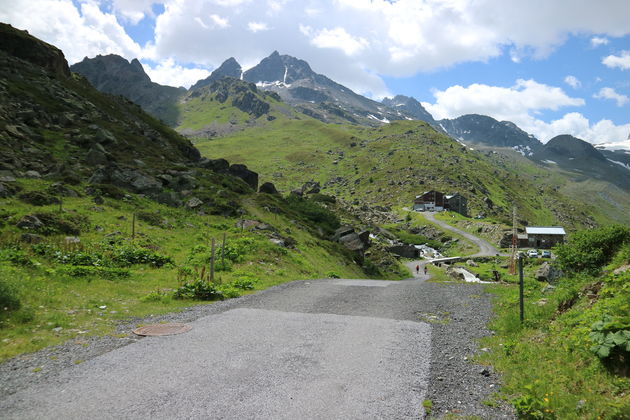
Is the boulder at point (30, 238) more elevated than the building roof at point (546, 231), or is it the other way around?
the boulder at point (30, 238)

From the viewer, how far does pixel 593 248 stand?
16016 mm

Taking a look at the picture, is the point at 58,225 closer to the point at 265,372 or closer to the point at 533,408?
the point at 265,372

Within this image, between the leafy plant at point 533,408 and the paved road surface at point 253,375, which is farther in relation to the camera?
the paved road surface at point 253,375

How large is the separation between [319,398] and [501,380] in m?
4.60

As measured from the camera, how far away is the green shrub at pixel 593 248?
15383mm

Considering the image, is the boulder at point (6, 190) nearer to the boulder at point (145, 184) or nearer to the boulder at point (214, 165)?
the boulder at point (145, 184)

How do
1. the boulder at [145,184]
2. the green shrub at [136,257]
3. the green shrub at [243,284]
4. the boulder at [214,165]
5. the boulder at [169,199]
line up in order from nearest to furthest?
the green shrub at [243,284] → the green shrub at [136,257] → the boulder at [169,199] → the boulder at [145,184] → the boulder at [214,165]

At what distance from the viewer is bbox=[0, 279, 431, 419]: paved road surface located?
7.37m

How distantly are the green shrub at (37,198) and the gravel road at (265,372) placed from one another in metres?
21.3

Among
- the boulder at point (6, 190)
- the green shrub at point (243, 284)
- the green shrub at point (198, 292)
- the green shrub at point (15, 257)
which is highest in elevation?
the boulder at point (6, 190)

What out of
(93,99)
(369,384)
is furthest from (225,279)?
(93,99)

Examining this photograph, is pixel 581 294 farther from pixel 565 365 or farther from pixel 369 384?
pixel 369 384

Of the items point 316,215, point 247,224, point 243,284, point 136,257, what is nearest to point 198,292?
point 243,284

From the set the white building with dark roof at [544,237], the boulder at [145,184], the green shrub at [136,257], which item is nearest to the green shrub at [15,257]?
the green shrub at [136,257]
